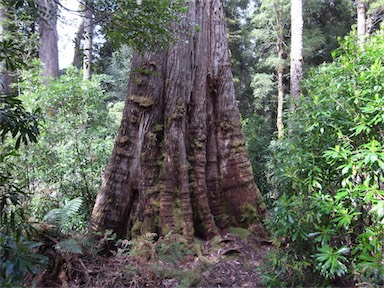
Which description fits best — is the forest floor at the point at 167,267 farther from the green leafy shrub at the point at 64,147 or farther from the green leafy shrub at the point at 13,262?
the green leafy shrub at the point at 13,262

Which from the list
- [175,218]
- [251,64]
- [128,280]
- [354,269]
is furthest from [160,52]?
[251,64]

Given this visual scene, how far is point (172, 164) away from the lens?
13.5 ft

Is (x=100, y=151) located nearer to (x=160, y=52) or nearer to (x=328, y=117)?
(x=160, y=52)

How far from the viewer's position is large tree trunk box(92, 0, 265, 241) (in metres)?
4.04

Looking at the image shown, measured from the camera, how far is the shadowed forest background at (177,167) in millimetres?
2205

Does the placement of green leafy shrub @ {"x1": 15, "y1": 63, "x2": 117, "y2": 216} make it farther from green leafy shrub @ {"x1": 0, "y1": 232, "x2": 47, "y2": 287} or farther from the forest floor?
green leafy shrub @ {"x1": 0, "y1": 232, "x2": 47, "y2": 287}

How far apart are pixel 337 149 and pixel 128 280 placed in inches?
98.2

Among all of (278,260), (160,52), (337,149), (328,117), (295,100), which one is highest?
(160,52)

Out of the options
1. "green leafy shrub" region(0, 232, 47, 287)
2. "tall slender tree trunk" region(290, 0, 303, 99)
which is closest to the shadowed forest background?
"green leafy shrub" region(0, 232, 47, 287)

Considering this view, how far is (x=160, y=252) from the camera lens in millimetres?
3572

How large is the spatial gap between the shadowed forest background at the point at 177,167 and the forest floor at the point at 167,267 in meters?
0.02

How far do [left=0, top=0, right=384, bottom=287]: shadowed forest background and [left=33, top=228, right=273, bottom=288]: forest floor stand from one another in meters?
0.02

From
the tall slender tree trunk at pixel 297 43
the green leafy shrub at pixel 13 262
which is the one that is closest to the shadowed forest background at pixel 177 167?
the green leafy shrub at pixel 13 262

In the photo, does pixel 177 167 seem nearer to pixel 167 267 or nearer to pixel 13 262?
pixel 167 267
